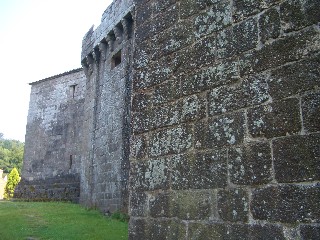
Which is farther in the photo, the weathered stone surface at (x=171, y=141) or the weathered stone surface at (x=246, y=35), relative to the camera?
the weathered stone surface at (x=171, y=141)

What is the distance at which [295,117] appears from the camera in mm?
2053

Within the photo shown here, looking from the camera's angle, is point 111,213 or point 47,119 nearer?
point 111,213

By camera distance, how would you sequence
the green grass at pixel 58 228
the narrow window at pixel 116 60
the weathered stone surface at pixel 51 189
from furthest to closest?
1. the weathered stone surface at pixel 51 189
2. the narrow window at pixel 116 60
3. the green grass at pixel 58 228

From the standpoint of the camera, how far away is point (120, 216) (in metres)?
8.82

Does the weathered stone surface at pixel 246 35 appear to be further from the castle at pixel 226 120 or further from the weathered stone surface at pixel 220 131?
the weathered stone surface at pixel 220 131

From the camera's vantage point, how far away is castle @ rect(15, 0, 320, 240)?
6.64 ft

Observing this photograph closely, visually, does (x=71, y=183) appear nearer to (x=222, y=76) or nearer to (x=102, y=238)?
(x=102, y=238)

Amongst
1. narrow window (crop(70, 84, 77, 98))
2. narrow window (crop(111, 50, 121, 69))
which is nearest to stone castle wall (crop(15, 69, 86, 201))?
narrow window (crop(70, 84, 77, 98))

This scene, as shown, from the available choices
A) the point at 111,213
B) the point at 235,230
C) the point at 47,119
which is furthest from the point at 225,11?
the point at 47,119

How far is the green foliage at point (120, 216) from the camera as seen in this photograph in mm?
8539

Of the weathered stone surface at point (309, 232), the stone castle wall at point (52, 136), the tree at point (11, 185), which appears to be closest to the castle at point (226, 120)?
the weathered stone surface at point (309, 232)

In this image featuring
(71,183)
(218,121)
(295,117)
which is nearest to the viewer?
(295,117)

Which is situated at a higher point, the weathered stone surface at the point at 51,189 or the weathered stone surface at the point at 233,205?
the weathered stone surface at the point at 51,189

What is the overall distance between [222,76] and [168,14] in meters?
0.98
